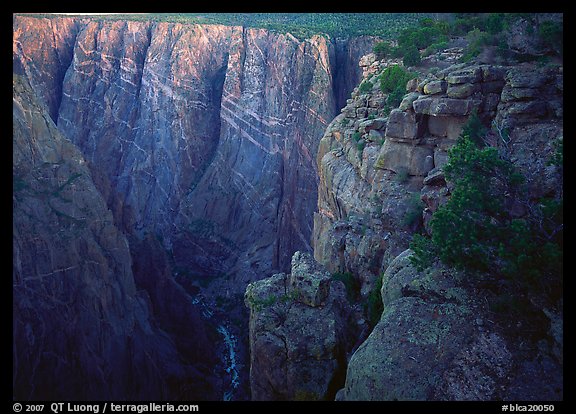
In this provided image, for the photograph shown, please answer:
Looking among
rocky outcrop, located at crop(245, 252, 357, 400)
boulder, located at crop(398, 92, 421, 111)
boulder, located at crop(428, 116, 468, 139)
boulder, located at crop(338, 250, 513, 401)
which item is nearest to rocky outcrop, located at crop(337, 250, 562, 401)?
boulder, located at crop(338, 250, 513, 401)

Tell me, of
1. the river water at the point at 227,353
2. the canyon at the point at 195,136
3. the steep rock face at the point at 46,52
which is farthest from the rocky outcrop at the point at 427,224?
the steep rock face at the point at 46,52

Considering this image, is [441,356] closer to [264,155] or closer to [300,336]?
[300,336]

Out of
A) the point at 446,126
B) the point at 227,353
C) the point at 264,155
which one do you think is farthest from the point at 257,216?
the point at 446,126

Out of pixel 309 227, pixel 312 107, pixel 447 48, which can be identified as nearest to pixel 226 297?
pixel 309 227

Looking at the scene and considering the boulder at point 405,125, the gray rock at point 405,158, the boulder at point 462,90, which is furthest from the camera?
the boulder at point 405,125

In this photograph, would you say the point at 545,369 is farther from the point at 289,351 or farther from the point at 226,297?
the point at 226,297

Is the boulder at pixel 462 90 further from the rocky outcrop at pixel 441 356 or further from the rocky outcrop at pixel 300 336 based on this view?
the rocky outcrop at pixel 300 336

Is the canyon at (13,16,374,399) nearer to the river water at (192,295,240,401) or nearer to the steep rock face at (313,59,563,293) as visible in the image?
the river water at (192,295,240,401)
